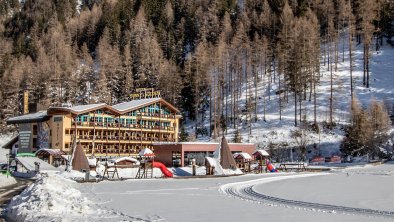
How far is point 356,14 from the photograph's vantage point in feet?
297

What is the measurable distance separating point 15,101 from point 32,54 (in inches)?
1418

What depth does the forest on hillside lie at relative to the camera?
7650 cm

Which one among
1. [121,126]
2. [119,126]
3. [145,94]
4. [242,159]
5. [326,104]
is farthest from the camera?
[145,94]

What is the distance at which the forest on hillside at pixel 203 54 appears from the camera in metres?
76.5

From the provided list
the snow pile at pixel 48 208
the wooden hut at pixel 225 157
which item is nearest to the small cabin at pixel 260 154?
the wooden hut at pixel 225 157

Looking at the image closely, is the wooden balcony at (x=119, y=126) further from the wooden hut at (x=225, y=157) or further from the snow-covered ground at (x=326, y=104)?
the wooden hut at (x=225, y=157)

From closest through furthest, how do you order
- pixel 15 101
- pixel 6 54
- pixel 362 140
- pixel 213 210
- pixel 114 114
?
pixel 213 210 < pixel 362 140 < pixel 114 114 < pixel 15 101 < pixel 6 54

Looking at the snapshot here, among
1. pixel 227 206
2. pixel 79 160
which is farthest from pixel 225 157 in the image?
pixel 227 206

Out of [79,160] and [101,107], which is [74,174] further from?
[101,107]

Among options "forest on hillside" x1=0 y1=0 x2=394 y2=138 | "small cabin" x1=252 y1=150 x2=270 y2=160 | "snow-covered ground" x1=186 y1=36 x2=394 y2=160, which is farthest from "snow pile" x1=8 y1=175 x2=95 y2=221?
"forest on hillside" x1=0 y1=0 x2=394 y2=138

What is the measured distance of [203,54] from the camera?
82.2 meters

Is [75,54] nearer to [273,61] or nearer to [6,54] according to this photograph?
[6,54]

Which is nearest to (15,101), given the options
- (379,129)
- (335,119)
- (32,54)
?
(32,54)

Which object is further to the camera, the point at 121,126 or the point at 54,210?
the point at 121,126
